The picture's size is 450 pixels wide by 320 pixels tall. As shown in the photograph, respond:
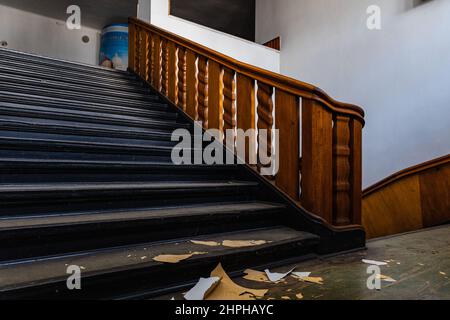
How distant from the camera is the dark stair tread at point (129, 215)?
125 centimetres

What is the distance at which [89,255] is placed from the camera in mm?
1289

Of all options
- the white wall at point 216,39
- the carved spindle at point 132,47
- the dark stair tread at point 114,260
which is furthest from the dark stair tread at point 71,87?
the dark stair tread at point 114,260

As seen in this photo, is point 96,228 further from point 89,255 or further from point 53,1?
point 53,1

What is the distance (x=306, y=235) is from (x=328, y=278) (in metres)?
0.32

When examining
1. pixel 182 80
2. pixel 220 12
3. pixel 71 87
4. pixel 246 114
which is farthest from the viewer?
pixel 220 12

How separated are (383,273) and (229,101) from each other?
4.62ft

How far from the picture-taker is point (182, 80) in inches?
117

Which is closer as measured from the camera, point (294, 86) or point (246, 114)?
point (294, 86)

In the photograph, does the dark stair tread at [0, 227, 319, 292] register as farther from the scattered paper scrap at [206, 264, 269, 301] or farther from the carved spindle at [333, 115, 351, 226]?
the carved spindle at [333, 115, 351, 226]

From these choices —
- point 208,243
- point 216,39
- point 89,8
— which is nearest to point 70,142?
point 208,243

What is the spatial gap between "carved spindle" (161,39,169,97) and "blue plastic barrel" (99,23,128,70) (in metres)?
3.16

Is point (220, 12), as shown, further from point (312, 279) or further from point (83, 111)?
point (312, 279)

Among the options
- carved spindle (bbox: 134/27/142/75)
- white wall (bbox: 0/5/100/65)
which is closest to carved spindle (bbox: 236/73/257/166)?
carved spindle (bbox: 134/27/142/75)

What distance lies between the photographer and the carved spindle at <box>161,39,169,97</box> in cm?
324
